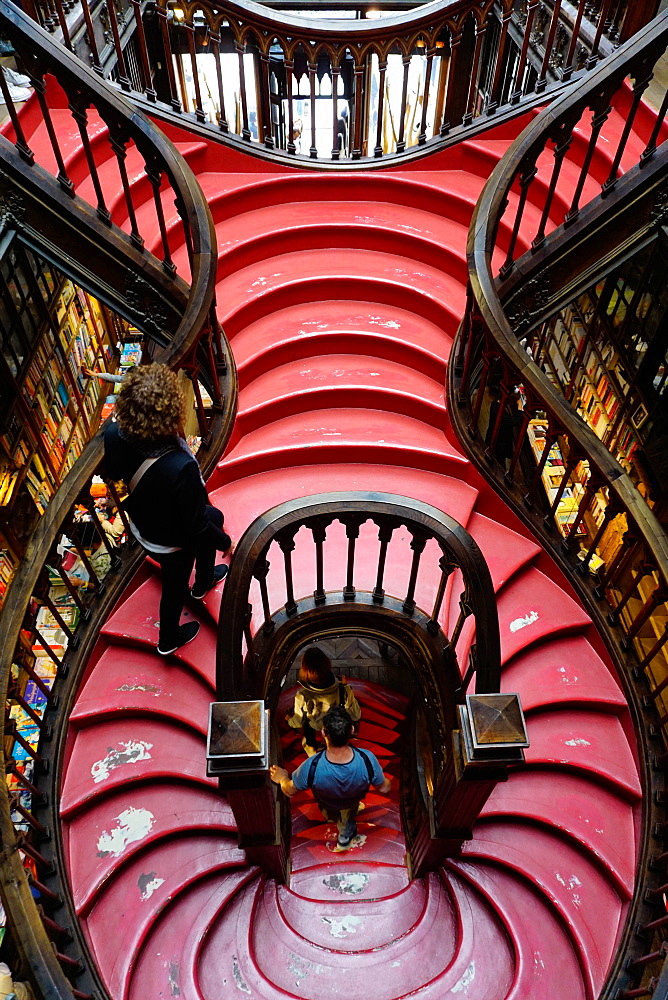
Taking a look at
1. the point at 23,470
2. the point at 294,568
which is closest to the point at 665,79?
the point at 294,568

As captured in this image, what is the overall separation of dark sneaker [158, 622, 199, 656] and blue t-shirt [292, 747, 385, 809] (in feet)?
2.72

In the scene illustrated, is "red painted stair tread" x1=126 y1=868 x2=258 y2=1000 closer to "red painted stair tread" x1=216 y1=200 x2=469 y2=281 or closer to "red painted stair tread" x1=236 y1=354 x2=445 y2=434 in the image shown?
"red painted stair tread" x1=236 y1=354 x2=445 y2=434

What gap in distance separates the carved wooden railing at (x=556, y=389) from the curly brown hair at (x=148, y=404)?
A: 5.37 feet

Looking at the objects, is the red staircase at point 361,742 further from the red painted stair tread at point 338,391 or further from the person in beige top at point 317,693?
the person in beige top at point 317,693

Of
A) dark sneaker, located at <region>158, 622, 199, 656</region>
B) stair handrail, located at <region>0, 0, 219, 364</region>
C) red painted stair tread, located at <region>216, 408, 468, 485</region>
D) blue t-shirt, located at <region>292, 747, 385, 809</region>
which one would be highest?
stair handrail, located at <region>0, 0, 219, 364</region>

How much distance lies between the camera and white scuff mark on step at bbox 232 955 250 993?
2.95 metres

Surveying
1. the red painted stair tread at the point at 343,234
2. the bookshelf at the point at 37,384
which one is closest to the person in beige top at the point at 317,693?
the bookshelf at the point at 37,384

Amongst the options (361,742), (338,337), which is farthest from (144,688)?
(338,337)

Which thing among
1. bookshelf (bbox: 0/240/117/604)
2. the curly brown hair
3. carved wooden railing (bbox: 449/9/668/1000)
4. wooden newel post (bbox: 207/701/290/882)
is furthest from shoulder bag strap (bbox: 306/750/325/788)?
bookshelf (bbox: 0/240/117/604)

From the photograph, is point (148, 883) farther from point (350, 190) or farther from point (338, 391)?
point (350, 190)

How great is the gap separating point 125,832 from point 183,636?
88cm

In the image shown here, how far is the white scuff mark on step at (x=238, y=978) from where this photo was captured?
2953 mm

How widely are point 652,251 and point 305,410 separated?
2.69 meters

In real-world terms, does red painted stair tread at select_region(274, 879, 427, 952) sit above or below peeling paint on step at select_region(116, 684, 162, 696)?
below
